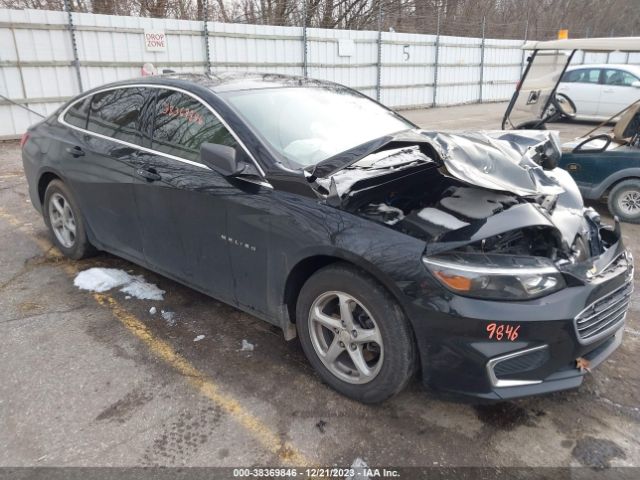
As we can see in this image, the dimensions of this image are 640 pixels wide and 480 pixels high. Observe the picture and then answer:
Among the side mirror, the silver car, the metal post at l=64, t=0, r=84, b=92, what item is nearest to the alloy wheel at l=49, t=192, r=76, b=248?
the side mirror

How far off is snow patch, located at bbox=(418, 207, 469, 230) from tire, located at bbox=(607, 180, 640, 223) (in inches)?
173

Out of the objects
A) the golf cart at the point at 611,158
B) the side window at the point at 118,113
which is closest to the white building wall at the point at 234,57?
the side window at the point at 118,113

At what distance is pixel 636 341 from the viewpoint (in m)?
3.45

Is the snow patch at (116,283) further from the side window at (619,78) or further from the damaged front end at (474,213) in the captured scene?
the side window at (619,78)

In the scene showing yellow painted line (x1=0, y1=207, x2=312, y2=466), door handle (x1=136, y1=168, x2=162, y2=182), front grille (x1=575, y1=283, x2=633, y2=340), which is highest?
door handle (x1=136, y1=168, x2=162, y2=182)

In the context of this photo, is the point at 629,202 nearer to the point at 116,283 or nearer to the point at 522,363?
the point at 522,363

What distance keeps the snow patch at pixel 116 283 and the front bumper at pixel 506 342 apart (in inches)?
94.0

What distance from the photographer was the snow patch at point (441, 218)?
96.5 inches

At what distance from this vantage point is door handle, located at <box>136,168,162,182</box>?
3.48 meters

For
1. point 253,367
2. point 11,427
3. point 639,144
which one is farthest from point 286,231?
point 639,144

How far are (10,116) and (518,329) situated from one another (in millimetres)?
11376

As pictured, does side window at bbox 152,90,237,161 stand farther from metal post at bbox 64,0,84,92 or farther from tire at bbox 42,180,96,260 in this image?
metal post at bbox 64,0,84,92

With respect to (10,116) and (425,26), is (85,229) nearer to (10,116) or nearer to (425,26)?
(10,116)

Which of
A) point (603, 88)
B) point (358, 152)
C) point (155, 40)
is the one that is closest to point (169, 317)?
point (358, 152)
